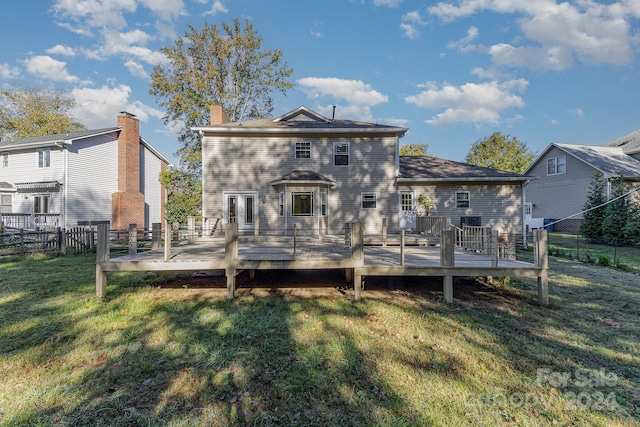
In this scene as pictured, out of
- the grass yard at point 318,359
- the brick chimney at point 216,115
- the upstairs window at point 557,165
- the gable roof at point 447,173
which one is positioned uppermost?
the brick chimney at point 216,115

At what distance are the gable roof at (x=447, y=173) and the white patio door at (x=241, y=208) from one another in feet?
24.3

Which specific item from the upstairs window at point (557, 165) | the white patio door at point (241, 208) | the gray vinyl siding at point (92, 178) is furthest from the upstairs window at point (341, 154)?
the upstairs window at point (557, 165)

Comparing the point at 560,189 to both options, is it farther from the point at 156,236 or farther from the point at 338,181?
the point at 156,236

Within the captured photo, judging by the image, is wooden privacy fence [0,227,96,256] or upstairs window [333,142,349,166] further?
upstairs window [333,142,349,166]

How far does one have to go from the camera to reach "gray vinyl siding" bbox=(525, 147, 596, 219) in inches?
867

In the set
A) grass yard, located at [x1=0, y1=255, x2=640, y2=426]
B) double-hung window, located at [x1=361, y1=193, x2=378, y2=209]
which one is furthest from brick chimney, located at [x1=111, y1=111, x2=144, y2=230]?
double-hung window, located at [x1=361, y1=193, x2=378, y2=209]

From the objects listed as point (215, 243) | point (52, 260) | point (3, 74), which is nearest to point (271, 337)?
point (215, 243)

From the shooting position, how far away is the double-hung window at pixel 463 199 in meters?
15.1

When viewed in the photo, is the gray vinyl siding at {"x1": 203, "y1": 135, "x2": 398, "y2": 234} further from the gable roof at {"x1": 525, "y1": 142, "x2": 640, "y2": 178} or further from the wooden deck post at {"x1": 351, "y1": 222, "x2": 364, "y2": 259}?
the gable roof at {"x1": 525, "y1": 142, "x2": 640, "y2": 178}

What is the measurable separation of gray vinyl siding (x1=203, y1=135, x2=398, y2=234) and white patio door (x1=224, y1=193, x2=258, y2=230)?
296mm

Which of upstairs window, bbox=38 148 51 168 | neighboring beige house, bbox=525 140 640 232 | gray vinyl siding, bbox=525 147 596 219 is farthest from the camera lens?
gray vinyl siding, bbox=525 147 596 219

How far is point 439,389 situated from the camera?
3357 mm

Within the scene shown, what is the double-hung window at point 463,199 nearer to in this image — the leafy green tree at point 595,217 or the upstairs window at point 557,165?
the leafy green tree at point 595,217

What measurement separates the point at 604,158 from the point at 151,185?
1401 inches
